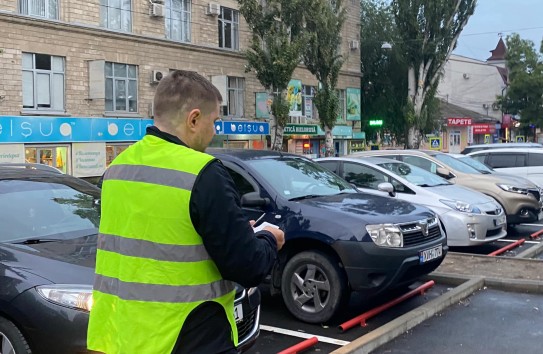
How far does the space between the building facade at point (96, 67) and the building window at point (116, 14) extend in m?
0.04

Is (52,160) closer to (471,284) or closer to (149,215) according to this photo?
(471,284)

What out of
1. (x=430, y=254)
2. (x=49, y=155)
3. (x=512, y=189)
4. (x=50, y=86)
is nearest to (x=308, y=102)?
(x=50, y=86)

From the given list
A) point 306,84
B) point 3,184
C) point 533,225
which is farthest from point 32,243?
point 306,84

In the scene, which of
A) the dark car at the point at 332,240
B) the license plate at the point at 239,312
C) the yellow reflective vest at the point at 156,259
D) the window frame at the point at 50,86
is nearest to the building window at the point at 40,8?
the window frame at the point at 50,86

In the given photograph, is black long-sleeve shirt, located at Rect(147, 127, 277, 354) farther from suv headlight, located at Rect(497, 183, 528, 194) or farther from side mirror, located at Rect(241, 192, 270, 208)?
suv headlight, located at Rect(497, 183, 528, 194)

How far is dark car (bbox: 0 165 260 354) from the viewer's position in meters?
3.62

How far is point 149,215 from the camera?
2.08 meters

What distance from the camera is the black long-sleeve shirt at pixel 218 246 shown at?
79.7 inches

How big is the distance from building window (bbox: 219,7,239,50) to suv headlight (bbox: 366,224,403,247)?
24831 mm

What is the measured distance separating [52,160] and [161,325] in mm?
21421

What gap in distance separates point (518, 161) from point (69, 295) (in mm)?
14601

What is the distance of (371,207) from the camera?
624cm

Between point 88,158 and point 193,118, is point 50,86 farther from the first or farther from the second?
point 193,118

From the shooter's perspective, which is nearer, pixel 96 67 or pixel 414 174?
pixel 414 174
